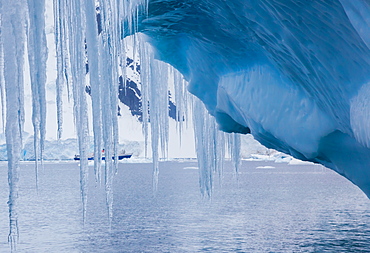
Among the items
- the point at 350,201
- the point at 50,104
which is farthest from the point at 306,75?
the point at 50,104

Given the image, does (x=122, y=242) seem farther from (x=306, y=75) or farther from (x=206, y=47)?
(x=306, y=75)

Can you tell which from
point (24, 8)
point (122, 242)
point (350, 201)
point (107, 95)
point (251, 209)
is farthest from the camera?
point (350, 201)

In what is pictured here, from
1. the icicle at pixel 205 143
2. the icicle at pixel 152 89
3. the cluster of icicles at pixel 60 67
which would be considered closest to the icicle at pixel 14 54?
the cluster of icicles at pixel 60 67

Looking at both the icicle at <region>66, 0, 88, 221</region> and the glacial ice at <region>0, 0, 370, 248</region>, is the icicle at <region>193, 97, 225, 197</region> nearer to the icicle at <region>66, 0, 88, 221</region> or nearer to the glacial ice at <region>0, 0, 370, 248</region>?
the glacial ice at <region>0, 0, 370, 248</region>

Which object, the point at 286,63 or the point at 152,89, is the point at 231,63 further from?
the point at 152,89

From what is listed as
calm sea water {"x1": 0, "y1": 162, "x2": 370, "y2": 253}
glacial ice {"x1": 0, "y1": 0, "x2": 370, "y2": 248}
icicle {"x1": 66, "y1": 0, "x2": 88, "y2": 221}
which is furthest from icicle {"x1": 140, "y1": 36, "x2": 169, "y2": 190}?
icicle {"x1": 66, "y1": 0, "x2": 88, "y2": 221}

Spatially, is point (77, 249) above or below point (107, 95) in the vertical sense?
below

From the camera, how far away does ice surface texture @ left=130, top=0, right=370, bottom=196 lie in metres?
3.56

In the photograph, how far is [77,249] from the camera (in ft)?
48.5

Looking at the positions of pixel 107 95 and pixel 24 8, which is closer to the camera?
pixel 24 8

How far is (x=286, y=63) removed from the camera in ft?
15.4

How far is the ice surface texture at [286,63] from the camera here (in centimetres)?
356

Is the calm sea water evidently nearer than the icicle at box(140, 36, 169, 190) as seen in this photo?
No

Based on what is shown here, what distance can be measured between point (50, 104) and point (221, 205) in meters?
58.3
